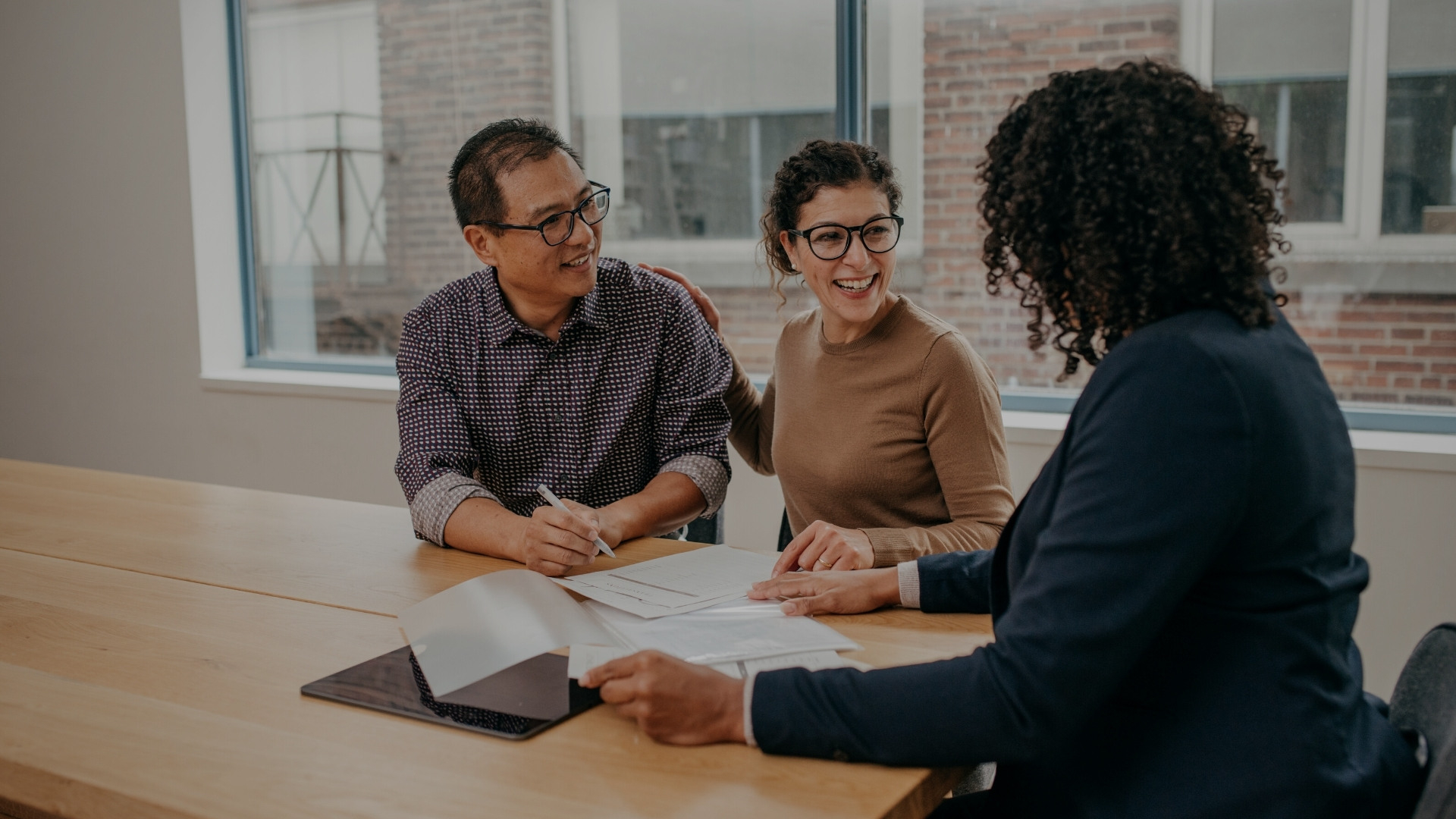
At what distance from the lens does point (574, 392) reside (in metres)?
2.03

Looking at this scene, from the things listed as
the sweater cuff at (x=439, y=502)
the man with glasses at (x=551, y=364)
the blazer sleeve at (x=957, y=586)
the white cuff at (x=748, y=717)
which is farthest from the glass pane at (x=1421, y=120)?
the white cuff at (x=748, y=717)

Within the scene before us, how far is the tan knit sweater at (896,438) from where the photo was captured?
1717mm

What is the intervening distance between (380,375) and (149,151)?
46.9 inches

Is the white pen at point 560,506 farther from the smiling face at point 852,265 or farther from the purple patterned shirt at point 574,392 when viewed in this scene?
the smiling face at point 852,265

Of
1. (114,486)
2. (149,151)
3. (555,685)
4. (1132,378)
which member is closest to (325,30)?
(149,151)

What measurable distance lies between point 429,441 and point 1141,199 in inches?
52.1

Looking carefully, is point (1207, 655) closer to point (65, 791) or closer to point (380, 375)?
point (65, 791)

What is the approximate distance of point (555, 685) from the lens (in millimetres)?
1182

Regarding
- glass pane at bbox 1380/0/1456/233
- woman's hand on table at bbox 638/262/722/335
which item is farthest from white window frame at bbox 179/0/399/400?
glass pane at bbox 1380/0/1456/233

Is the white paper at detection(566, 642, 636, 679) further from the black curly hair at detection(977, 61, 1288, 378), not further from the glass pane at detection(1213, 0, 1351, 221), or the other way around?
the glass pane at detection(1213, 0, 1351, 221)

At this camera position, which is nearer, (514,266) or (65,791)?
(65,791)

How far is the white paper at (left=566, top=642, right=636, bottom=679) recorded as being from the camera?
1.21 metres

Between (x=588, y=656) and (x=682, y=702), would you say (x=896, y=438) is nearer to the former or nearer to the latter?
(x=588, y=656)

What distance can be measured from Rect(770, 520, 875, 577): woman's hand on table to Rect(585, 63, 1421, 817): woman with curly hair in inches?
18.1
